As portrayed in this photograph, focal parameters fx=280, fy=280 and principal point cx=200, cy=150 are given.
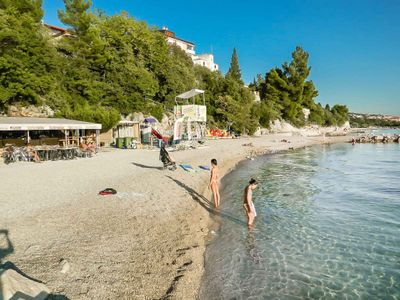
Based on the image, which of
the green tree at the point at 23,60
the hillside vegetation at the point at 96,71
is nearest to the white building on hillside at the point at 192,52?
the hillside vegetation at the point at 96,71

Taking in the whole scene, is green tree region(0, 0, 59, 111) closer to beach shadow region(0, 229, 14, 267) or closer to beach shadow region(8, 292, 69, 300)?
beach shadow region(0, 229, 14, 267)

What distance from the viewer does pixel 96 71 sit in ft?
116

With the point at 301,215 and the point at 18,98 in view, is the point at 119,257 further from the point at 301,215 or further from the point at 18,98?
the point at 18,98

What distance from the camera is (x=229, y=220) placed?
28.4ft

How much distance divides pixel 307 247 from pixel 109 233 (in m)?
4.75

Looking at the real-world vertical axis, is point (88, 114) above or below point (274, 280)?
above

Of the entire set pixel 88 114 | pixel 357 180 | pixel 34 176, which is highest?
pixel 88 114

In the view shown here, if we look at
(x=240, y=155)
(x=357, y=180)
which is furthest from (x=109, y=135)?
(x=357, y=180)

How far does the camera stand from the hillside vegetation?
26500 mm

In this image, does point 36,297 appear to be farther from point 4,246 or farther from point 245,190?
point 245,190

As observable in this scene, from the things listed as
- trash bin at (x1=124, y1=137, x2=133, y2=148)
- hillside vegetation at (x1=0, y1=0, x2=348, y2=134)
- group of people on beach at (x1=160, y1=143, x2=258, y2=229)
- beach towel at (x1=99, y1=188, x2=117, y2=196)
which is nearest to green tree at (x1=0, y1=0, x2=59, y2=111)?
hillside vegetation at (x1=0, y1=0, x2=348, y2=134)

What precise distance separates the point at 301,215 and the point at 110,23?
40.3 metres

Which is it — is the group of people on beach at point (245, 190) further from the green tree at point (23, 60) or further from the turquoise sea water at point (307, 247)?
the green tree at point (23, 60)

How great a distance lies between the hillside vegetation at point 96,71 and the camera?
86.9 feet
